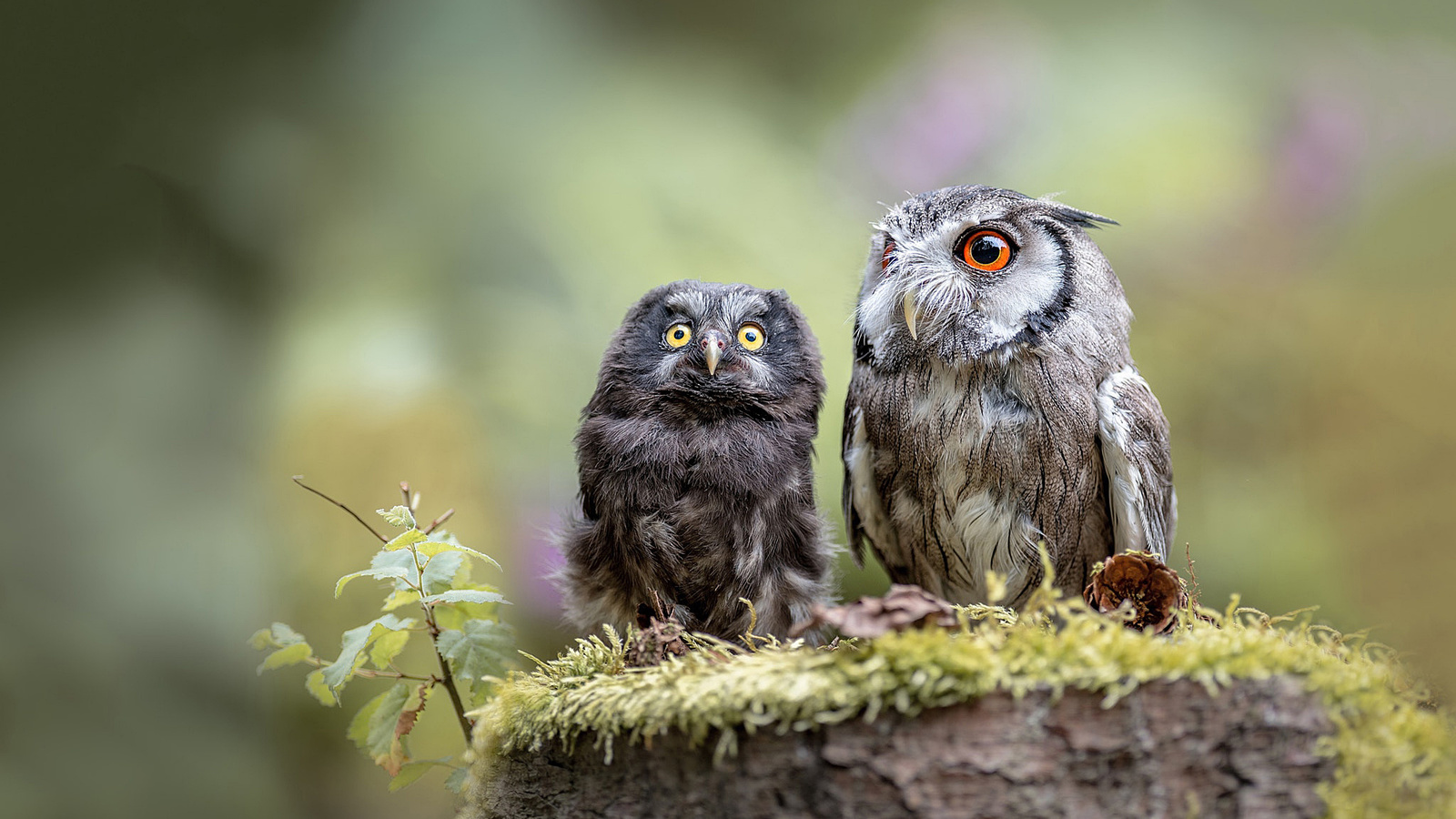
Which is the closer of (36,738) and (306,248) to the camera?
(36,738)

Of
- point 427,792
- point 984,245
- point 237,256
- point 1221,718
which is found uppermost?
point 237,256

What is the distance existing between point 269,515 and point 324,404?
363 millimetres

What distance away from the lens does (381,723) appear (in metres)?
1.49

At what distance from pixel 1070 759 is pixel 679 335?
0.93 metres

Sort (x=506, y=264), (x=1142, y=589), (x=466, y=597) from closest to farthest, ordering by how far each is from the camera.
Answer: (x=1142, y=589) → (x=466, y=597) → (x=506, y=264)

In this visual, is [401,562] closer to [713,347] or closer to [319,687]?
[319,687]

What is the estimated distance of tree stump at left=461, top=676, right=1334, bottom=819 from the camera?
90 centimetres

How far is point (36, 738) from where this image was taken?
2430 millimetres

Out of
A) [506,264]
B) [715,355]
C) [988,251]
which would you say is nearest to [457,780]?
[715,355]

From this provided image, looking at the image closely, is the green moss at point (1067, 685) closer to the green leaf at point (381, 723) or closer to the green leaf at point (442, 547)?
the green leaf at point (442, 547)

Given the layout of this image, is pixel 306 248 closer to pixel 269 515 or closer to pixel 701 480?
pixel 269 515

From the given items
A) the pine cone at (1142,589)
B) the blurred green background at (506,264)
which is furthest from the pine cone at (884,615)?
the blurred green background at (506,264)

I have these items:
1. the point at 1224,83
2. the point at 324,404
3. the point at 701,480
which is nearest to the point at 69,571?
the point at 324,404

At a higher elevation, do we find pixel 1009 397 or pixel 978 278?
pixel 978 278
